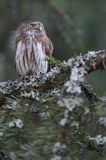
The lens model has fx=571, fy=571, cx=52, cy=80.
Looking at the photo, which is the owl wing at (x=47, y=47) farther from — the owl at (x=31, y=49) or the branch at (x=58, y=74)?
the branch at (x=58, y=74)

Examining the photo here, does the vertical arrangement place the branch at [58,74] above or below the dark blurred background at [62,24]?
below

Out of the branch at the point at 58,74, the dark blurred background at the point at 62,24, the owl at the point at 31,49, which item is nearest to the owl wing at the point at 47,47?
the owl at the point at 31,49

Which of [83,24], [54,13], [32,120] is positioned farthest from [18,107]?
[83,24]

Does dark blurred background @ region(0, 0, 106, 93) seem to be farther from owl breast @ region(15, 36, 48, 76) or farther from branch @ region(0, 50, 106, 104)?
branch @ region(0, 50, 106, 104)

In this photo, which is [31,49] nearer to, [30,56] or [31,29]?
[30,56]

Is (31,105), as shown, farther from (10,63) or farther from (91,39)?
(91,39)

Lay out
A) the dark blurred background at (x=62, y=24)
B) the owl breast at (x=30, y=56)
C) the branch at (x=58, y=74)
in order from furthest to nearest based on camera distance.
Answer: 1. the dark blurred background at (x=62, y=24)
2. the owl breast at (x=30, y=56)
3. the branch at (x=58, y=74)

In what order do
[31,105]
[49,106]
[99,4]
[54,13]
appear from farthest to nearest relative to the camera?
[99,4], [54,13], [31,105], [49,106]
